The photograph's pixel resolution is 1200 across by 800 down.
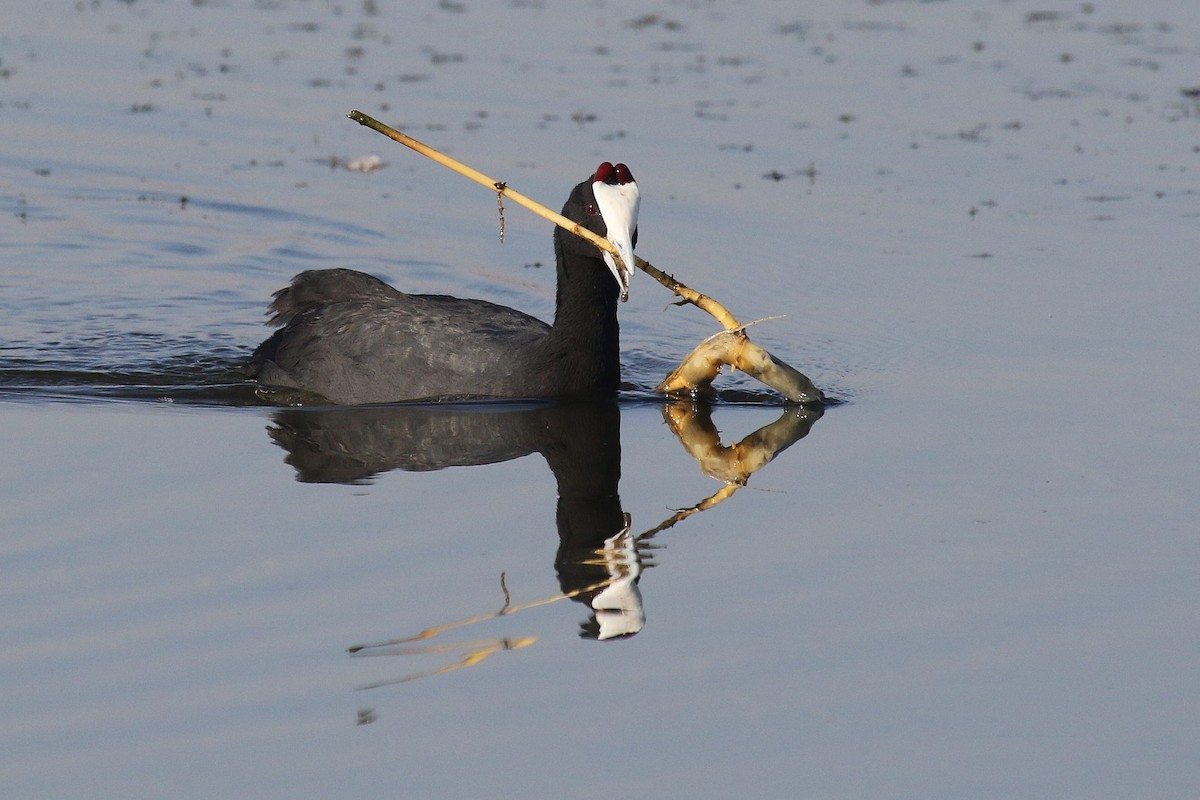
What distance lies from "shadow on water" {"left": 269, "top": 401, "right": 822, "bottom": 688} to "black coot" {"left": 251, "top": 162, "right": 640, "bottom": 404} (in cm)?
10

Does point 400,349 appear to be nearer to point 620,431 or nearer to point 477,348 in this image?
point 477,348

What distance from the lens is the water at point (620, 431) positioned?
427 centimetres

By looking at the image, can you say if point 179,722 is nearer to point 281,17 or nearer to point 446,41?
point 446,41

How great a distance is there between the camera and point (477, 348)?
759 cm

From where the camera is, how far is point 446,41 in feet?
49.1

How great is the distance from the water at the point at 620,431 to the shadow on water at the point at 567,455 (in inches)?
1.3

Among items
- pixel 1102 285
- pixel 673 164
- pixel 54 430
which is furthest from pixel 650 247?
pixel 54 430

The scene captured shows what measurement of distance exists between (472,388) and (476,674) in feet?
10.2

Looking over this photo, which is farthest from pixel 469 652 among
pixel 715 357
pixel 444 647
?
pixel 715 357

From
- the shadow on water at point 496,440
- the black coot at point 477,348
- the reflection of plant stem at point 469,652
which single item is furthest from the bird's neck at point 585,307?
the reflection of plant stem at point 469,652

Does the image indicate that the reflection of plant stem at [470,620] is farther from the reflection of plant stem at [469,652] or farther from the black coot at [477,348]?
the black coot at [477,348]

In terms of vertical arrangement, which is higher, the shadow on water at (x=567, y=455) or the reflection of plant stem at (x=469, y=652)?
the shadow on water at (x=567, y=455)

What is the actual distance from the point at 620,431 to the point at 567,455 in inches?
18.6

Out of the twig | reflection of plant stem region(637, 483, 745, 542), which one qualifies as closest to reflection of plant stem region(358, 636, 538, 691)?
reflection of plant stem region(637, 483, 745, 542)
